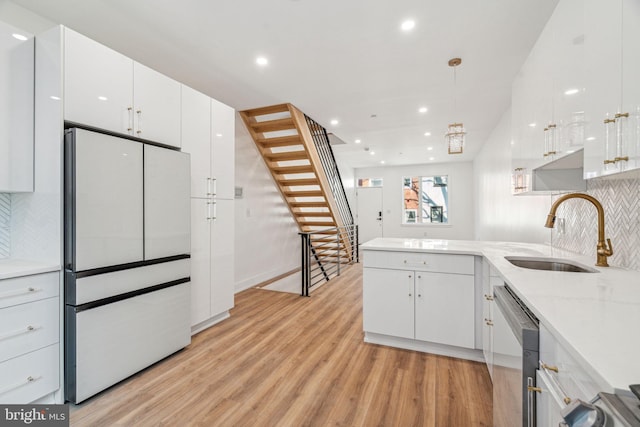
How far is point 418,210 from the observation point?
31.5ft

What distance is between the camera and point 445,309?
7.64 feet

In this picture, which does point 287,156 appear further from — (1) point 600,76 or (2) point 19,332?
(1) point 600,76

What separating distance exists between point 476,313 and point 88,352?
107 inches

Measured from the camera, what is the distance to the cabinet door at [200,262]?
→ 107 inches

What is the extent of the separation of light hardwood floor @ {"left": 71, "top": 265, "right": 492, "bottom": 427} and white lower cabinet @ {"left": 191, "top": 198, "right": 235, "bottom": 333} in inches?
9.6

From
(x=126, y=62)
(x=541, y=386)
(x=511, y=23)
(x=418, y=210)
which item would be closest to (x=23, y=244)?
(x=126, y=62)

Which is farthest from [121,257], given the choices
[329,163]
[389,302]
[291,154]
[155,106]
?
[329,163]

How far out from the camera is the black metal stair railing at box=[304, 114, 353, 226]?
15.9 ft

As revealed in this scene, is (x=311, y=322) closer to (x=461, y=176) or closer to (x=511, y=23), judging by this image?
(x=511, y=23)

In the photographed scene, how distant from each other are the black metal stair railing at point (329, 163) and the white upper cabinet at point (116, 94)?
2410 mm

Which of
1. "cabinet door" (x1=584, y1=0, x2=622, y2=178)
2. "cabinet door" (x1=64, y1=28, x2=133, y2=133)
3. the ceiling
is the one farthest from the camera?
the ceiling

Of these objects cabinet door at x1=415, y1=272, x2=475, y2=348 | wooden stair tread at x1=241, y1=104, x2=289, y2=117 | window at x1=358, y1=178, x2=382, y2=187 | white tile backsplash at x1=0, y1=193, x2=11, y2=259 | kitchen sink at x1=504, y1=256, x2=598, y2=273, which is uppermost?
wooden stair tread at x1=241, y1=104, x2=289, y2=117

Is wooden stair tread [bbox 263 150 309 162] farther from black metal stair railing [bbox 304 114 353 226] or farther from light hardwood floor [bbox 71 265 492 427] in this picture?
light hardwood floor [bbox 71 265 492 427]

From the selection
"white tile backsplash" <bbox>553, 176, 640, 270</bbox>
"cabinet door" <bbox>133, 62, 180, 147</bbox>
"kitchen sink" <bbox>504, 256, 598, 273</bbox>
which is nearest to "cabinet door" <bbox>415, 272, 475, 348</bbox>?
"kitchen sink" <bbox>504, 256, 598, 273</bbox>
